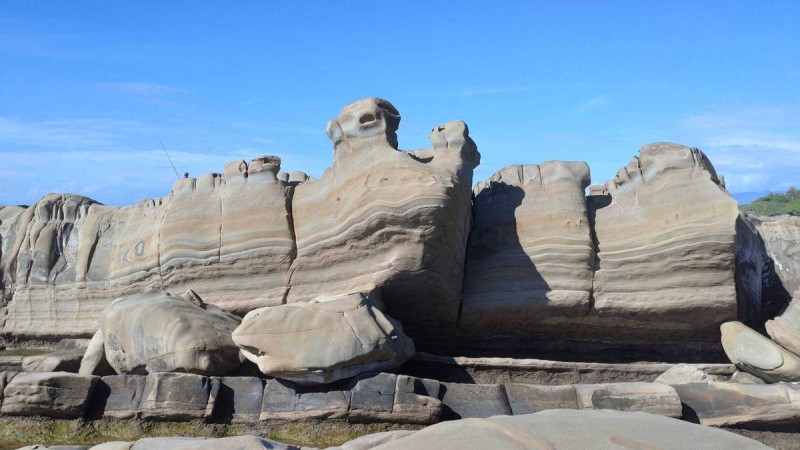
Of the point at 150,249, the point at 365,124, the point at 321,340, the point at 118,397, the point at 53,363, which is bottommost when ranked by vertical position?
the point at 118,397

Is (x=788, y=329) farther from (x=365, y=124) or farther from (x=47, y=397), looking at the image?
(x=47, y=397)

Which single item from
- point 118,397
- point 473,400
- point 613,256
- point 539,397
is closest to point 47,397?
point 118,397

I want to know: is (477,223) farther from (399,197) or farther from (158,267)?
(158,267)

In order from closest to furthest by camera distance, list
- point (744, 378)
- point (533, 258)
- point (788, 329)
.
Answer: point (744, 378) < point (788, 329) < point (533, 258)

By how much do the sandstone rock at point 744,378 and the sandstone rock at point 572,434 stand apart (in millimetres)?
2853

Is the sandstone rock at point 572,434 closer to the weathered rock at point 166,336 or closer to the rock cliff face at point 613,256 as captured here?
the weathered rock at point 166,336

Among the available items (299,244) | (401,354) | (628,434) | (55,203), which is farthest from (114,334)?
(628,434)

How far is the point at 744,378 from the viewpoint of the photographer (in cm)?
752

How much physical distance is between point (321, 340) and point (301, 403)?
54 cm

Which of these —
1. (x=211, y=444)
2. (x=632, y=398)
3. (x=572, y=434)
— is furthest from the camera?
(x=632, y=398)

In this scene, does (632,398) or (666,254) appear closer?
(632,398)

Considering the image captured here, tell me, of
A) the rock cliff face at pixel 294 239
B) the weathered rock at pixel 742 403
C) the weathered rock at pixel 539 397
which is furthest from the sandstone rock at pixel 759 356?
the rock cliff face at pixel 294 239

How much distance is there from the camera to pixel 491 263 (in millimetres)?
8750

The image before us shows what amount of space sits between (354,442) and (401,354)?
5.25ft
